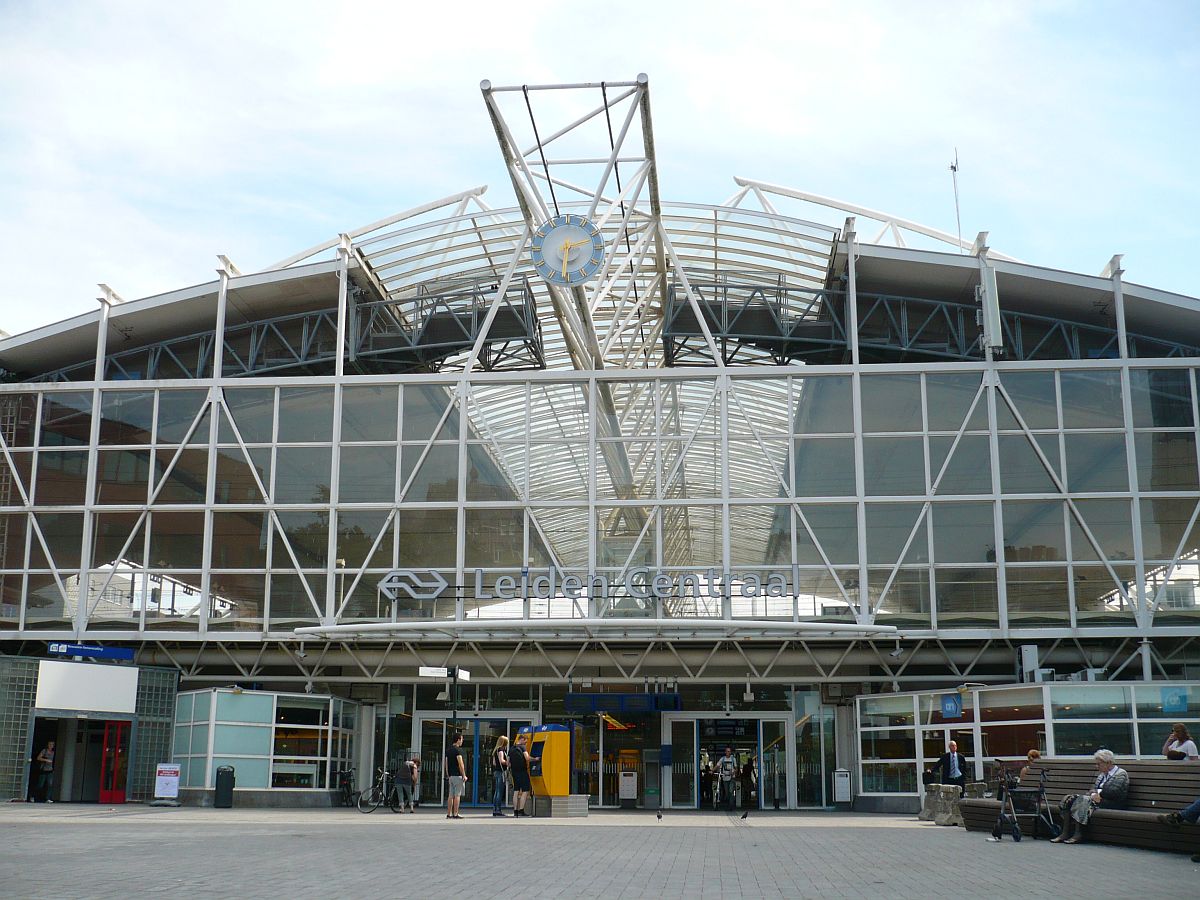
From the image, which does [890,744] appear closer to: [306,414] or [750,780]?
[750,780]

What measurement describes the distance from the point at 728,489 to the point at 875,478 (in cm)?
348

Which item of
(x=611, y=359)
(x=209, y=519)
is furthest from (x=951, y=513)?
(x=209, y=519)

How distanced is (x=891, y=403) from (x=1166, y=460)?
640 centimetres

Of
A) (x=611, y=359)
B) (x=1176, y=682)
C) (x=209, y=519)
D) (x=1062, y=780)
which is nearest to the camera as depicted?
(x=1062, y=780)

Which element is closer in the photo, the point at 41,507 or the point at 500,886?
the point at 500,886

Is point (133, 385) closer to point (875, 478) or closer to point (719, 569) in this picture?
point (719, 569)

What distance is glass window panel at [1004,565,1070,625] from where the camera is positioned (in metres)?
30.5

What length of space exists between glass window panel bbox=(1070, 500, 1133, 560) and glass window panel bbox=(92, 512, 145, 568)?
22122 millimetres

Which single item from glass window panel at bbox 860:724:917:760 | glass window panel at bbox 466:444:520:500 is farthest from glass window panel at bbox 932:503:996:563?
glass window panel at bbox 466:444:520:500

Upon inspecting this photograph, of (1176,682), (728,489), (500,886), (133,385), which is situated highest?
(133,385)


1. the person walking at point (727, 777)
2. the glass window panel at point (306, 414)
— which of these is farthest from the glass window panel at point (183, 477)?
the person walking at point (727, 777)

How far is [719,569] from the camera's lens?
30.8 meters

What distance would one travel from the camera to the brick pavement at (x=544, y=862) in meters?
11.7

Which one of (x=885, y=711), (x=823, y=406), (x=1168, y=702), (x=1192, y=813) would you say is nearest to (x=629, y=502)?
(x=823, y=406)
